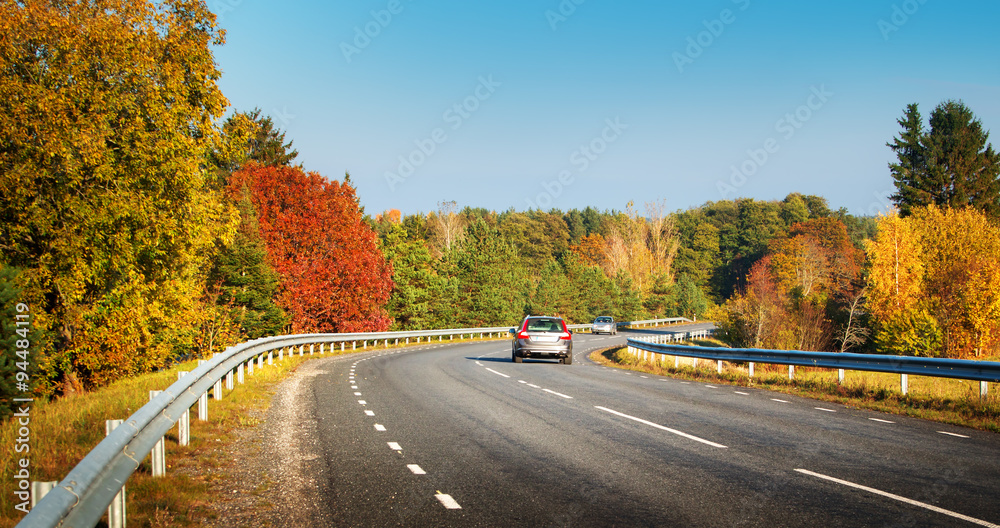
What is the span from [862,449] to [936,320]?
133 feet

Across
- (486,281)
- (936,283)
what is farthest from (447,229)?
(936,283)

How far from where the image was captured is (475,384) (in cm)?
1708

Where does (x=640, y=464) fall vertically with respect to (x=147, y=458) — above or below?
below

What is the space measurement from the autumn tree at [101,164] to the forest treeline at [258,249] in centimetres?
6

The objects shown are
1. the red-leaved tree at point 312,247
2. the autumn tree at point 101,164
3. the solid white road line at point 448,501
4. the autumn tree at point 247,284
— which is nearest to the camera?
the solid white road line at point 448,501

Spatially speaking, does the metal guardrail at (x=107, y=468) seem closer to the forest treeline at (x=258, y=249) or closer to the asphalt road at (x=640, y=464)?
the asphalt road at (x=640, y=464)

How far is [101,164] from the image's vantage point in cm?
1600

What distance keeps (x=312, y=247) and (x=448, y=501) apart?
145ft

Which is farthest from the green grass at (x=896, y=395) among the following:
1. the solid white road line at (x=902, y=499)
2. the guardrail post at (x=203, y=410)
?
the guardrail post at (x=203, y=410)

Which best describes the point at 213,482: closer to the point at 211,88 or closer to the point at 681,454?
the point at 681,454

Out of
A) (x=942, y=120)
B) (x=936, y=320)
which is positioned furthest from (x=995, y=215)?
(x=936, y=320)

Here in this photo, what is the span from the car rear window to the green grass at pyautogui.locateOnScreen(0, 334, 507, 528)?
44.6 ft

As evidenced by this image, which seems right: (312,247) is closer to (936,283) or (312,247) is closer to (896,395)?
(896,395)

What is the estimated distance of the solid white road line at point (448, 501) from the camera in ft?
19.0
